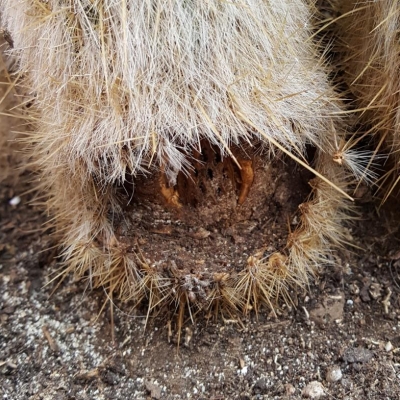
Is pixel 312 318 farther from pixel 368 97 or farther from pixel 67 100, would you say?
pixel 67 100

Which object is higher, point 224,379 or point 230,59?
point 230,59

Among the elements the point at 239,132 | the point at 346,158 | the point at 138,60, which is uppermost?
the point at 138,60

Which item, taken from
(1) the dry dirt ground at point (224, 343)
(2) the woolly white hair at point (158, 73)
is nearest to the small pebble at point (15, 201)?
(1) the dry dirt ground at point (224, 343)

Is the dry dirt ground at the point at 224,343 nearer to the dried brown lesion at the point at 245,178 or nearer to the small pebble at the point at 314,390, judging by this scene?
the small pebble at the point at 314,390

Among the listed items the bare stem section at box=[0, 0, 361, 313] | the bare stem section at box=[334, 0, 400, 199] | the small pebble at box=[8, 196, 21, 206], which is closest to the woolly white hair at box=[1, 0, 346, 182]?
the bare stem section at box=[0, 0, 361, 313]

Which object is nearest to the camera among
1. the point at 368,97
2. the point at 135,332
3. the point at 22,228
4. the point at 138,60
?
the point at 138,60

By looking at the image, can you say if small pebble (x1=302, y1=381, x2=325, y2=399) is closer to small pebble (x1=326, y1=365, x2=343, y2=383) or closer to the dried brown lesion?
small pebble (x1=326, y1=365, x2=343, y2=383)

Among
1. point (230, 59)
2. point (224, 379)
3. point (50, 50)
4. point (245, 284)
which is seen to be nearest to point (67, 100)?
point (50, 50)
